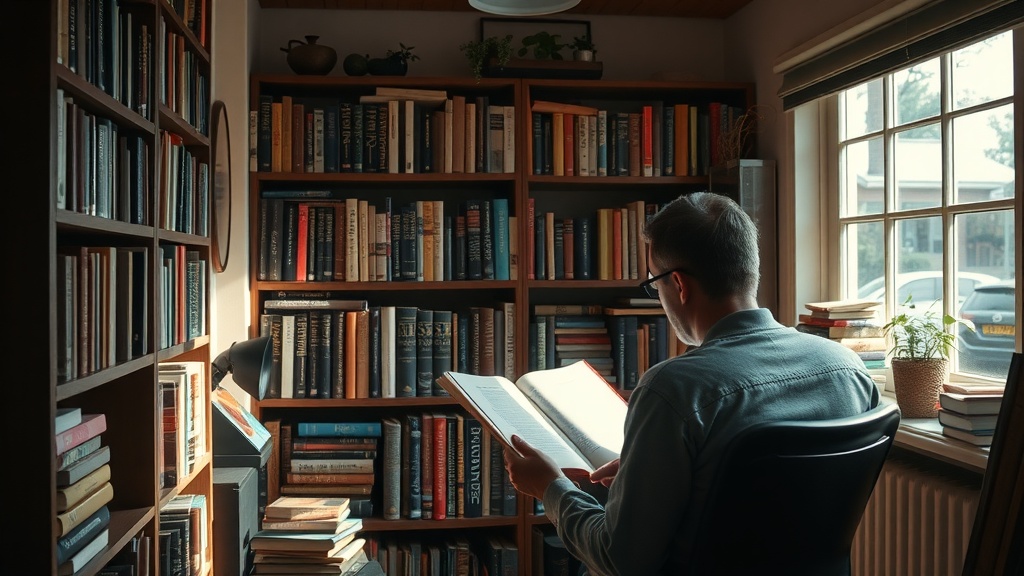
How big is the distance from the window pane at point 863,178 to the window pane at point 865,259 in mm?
58

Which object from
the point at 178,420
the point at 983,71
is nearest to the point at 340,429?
the point at 178,420

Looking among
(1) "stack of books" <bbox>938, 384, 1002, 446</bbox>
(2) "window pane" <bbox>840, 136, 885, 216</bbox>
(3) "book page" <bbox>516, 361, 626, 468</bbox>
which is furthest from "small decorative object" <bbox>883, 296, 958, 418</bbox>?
(3) "book page" <bbox>516, 361, 626, 468</bbox>

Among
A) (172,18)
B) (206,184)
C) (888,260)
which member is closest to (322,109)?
(206,184)

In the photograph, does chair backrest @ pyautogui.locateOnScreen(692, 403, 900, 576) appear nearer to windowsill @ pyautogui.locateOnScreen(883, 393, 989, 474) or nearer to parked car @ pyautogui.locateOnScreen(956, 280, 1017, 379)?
windowsill @ pyautogui.locateOnScreen(883, 393, 989, 474)

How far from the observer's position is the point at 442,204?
3174 mm

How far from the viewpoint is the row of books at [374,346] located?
10.1ft

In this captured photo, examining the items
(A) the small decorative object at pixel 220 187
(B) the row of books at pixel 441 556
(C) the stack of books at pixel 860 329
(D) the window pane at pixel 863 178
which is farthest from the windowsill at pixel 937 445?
Answer: (A) the small decorative object at pixel 220 187

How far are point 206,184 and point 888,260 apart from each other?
2.02 meters

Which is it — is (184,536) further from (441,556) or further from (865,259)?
(865,259)

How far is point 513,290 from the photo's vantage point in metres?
3.33

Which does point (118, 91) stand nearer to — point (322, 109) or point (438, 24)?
point (322, 109)

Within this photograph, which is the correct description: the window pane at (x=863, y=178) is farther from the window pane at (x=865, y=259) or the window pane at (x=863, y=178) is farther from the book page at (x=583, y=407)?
the book page at (x=583, y=407)

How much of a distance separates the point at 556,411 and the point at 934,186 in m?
1.36

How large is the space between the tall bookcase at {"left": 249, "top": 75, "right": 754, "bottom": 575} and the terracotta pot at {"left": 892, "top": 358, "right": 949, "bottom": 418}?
1.08 metres
